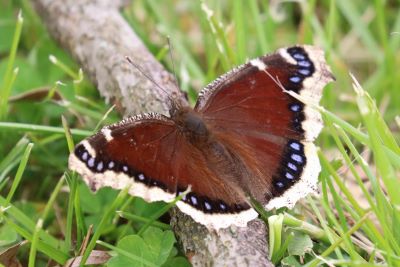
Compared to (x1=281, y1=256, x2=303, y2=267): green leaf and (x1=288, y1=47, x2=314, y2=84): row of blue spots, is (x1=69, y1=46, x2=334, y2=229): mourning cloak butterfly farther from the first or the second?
(x1=281, y1=256, x2=303, y2=267): green leaf

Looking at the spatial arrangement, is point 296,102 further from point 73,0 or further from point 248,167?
point 73,0

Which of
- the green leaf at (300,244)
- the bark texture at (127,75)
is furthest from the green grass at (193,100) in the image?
the bark texture at (127,75)

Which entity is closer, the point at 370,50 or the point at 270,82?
the point at 270,82

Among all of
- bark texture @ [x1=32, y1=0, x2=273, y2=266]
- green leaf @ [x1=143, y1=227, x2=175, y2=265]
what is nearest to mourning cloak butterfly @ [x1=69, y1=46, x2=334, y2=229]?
bark texture @ [x1=32, y1=0, x2=273, y2=266]

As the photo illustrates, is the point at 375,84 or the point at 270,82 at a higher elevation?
the point at 270,82

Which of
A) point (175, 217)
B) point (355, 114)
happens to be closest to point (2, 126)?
point (175, 217)

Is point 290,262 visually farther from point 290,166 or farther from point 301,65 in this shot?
point 301,65
